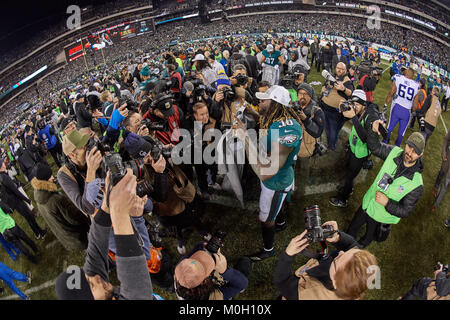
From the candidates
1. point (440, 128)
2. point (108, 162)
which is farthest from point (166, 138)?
point (440, 128)

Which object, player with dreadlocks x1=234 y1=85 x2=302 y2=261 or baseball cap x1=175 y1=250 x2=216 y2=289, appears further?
player with dreadlocks x1=234 y1=85 x2=302 y2=261

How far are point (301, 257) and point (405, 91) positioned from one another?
4.34 metres

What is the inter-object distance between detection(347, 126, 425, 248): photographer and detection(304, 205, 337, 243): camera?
127cm

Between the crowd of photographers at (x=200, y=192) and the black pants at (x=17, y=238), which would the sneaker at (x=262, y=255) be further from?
the black pants at (x=17, y=238)

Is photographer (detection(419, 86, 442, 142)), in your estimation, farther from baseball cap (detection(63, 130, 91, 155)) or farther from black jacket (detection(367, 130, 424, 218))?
baseball cap (detection(63, 130, 91, 155))

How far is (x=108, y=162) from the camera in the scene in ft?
5.44

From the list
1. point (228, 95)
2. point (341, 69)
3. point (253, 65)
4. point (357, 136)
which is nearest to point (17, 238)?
point (228, 95)

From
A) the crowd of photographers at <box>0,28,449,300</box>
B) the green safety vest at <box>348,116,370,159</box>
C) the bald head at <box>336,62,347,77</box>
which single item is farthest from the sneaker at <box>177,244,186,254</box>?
the bald head at <box>336,62,347,77</box>

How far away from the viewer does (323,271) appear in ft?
6.39

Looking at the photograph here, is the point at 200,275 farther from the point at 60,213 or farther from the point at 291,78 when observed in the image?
the point at 291,78

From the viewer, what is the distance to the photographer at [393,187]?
105 inches

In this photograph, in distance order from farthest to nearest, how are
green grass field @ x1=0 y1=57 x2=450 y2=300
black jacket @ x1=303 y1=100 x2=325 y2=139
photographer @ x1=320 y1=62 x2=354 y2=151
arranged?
photographer @ x1=320 y1=62 x2=354 y2=151
black jacket @ x1=303 y1=100 x2=325 y2=139
green grass field @ x1=0 y1=57 x2=450 y2=300

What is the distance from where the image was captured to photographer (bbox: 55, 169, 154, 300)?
4.67 ft

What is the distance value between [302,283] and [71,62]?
144ft
